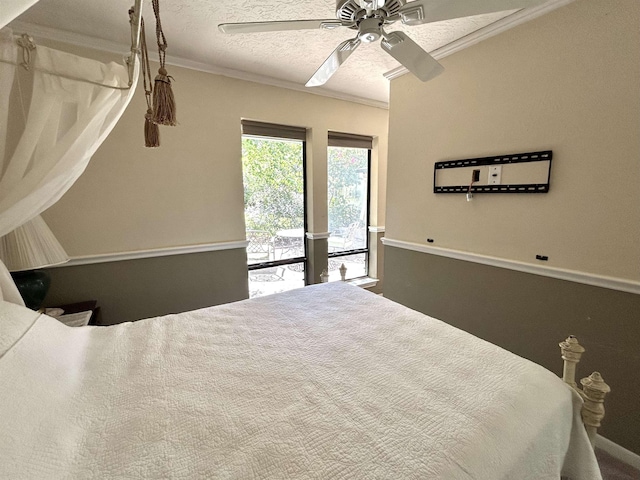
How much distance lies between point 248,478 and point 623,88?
228 cm

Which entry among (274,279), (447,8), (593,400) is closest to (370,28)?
(447,8)

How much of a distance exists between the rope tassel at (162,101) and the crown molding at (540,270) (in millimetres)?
2087

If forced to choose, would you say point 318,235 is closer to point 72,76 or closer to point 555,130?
point 555,130

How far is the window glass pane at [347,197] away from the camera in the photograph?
3439 mm

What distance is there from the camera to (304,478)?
0.68 meters

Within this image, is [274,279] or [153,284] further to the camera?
[274,279]

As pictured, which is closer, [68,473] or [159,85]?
[68,473]

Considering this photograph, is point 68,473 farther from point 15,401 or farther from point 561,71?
point 561,71

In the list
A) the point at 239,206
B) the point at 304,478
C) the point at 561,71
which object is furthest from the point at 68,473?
the point at 561,71

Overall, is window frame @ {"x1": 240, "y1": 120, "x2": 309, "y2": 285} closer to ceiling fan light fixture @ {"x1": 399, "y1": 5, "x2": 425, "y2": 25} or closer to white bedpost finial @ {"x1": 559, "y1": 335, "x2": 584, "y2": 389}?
ceiling fan light fixture @ {"x1": 399, "y1": 5, "x2": 425, "y2": 25}

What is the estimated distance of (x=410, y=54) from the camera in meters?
1.35

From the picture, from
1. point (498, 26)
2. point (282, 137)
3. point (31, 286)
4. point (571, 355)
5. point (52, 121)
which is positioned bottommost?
point (571, 355)

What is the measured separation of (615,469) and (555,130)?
74.0 inches

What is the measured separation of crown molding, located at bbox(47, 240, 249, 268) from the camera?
209cm
